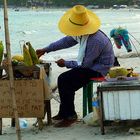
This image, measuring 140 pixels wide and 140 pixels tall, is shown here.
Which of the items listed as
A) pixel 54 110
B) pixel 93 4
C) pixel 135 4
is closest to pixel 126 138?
pixel 54 110

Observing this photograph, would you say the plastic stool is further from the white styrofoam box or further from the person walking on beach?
the white styrofoam box

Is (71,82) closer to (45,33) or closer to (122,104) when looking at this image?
(122,104)

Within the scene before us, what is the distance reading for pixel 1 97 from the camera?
→ 5934 mm

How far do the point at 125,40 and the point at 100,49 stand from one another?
175 centimetres

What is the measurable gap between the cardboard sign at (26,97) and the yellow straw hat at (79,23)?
2.65ft

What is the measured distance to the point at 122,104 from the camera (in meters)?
5.46

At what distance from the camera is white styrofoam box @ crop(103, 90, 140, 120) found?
5.45m

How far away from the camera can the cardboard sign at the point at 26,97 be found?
230 inches

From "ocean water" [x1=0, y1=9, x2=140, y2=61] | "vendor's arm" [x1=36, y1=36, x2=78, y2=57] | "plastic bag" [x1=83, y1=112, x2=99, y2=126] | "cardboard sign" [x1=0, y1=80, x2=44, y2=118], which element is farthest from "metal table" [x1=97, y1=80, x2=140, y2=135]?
"ocean water" [x1=0, y1=9, x2=140, y2=61]

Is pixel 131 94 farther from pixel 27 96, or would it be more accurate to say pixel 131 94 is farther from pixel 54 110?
pixel 54 110

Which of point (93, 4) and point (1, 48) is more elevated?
point (1, 48)

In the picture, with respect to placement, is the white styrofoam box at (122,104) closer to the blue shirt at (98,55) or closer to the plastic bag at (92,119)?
the plastic bag at (92,119)

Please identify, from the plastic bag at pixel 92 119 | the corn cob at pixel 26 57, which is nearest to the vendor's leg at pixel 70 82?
the plastic bag at pixel 92 119

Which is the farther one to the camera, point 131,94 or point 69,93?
point 69,93
